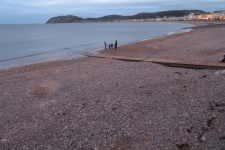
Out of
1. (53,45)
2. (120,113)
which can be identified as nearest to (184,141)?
(120,113)

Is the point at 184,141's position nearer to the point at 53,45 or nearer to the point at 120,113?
the point at 120,113

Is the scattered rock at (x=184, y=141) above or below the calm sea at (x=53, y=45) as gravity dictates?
below

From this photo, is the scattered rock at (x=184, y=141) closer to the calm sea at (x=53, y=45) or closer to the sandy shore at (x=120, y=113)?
the sandy shore at (x=120, y=113)

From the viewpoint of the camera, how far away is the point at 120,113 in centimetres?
650

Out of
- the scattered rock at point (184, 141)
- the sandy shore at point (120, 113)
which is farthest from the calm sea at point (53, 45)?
the scattered rock at point (184, 141)

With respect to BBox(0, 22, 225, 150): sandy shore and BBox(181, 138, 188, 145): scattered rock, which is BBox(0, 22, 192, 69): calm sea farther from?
BBox(181, 138, 188, 145): scattered rock

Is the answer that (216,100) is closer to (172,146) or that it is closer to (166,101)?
(166,101)

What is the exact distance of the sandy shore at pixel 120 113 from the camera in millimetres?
5008

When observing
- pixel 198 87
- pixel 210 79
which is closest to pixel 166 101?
pixel 198 87

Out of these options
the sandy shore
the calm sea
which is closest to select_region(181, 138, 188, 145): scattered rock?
the sandy shore

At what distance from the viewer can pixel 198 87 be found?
8.35 metres

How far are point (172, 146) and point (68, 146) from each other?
2538mm

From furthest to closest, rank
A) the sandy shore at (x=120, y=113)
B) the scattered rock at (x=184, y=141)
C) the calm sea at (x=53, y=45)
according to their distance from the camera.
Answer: the calm sea at (x=53, y=45), the sandy shore at (x=120, y=113), the scattered rock at (x=184, y=141)

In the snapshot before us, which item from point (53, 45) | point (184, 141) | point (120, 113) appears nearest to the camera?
point (184, 141)
